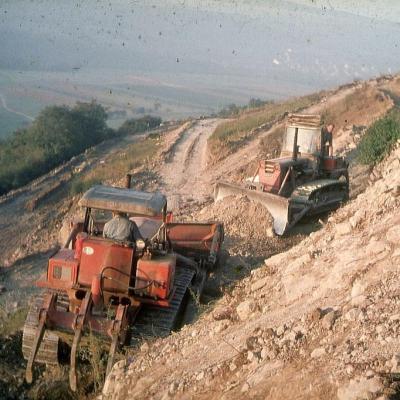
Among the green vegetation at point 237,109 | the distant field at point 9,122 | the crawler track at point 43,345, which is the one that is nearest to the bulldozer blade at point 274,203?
the crawler track at point 43,345

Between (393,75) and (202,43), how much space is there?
167 feet

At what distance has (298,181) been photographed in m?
14.5

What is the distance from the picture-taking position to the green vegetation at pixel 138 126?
4201 cm

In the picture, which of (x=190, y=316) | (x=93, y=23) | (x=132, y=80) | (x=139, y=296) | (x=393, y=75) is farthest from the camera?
(x=132, y=80)

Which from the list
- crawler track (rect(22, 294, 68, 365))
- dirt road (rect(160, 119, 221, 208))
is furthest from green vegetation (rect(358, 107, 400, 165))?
crawler track (rect(22, 294, 68, 365))

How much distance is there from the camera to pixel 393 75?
3653 centimetres

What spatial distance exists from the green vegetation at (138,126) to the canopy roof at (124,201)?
33.9m

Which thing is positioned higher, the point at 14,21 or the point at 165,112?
the point at 14,21

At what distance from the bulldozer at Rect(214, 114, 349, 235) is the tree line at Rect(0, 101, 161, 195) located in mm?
21381

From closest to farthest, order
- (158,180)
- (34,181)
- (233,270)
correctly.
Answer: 1. (233,270)
2. (158,180)
3. (34,181)

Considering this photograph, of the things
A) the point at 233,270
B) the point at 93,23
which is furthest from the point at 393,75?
the point at 93,23

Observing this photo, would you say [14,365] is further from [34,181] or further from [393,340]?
[34,181]

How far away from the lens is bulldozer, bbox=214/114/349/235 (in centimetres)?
1318

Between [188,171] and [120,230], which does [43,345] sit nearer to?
[120,230]
